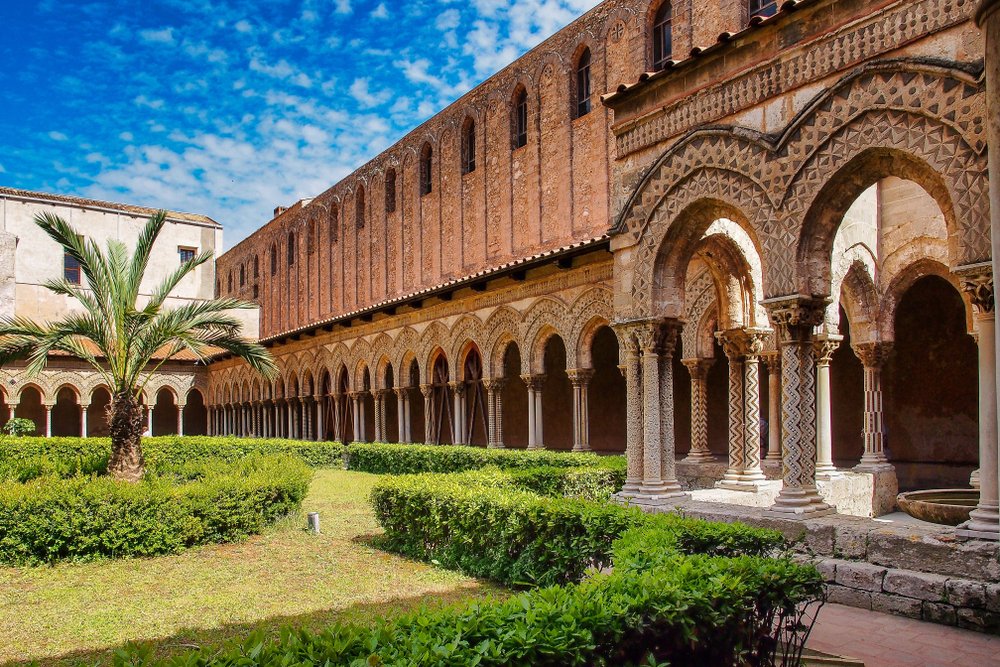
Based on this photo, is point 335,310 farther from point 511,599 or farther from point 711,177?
point 511,599

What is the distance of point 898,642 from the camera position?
521cm

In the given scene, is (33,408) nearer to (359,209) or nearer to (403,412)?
(359,209)

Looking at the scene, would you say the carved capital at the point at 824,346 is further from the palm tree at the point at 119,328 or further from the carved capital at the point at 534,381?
the palm tree at the point at 119,328

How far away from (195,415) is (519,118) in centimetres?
2703

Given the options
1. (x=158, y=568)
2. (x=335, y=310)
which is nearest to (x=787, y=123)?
(x=158, y=568)

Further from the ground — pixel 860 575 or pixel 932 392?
pixel 932 392

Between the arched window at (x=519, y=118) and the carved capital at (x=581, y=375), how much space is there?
8.18 m

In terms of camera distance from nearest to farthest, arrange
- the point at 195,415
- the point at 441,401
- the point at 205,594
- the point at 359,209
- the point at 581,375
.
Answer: the point at 205,594, the point at 581,375, the point at 441,401, the point at 359,209, the point at 195,415

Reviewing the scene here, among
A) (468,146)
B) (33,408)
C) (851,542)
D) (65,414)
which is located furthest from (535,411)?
(65,414)

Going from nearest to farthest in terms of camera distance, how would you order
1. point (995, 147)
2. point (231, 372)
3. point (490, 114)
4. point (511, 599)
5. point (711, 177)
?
1. point (995, 147)
2. point (511, 599)
3. point (711, 177)
4. point (490, 114)
5. point (231, 372)

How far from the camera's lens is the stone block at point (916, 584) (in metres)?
5.61

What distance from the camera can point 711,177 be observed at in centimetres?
799

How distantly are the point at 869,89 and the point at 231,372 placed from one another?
105 ft

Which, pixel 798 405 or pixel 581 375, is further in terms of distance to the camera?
pixel 581 375
